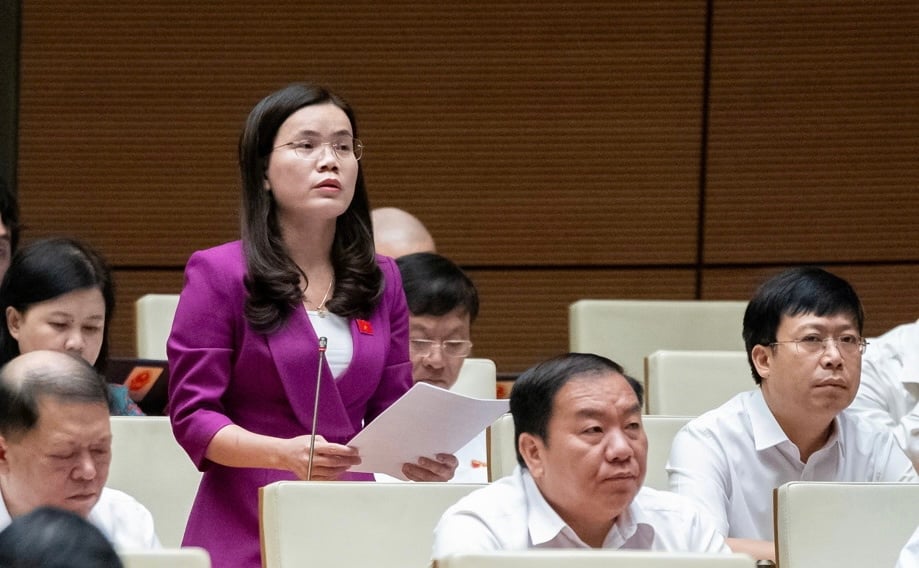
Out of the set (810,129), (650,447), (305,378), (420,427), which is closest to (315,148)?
(305,378)

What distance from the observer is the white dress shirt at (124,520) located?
246cm

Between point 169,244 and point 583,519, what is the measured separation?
2920 mm

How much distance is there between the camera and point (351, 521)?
2.49m

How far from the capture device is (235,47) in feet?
16.5

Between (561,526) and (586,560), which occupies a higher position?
(586,560)

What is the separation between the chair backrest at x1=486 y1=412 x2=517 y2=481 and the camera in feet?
10.4

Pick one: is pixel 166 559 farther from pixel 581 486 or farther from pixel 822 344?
pixel 822 344

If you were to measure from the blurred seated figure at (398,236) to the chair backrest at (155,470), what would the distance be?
1162 millimetres

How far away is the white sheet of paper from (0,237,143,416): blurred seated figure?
2.34 feet

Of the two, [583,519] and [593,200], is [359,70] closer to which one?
[593,200]

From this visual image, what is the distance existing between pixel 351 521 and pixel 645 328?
6.46ft

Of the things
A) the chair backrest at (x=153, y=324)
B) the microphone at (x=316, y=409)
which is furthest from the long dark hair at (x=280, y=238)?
the chair backrest at (x=153, y=324)

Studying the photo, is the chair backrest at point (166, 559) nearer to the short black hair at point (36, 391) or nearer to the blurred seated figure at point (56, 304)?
the short black hair at point (36, 391)

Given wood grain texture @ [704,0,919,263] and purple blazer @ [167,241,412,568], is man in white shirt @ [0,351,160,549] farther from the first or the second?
wood grain texture @ [704,0,919,263]
